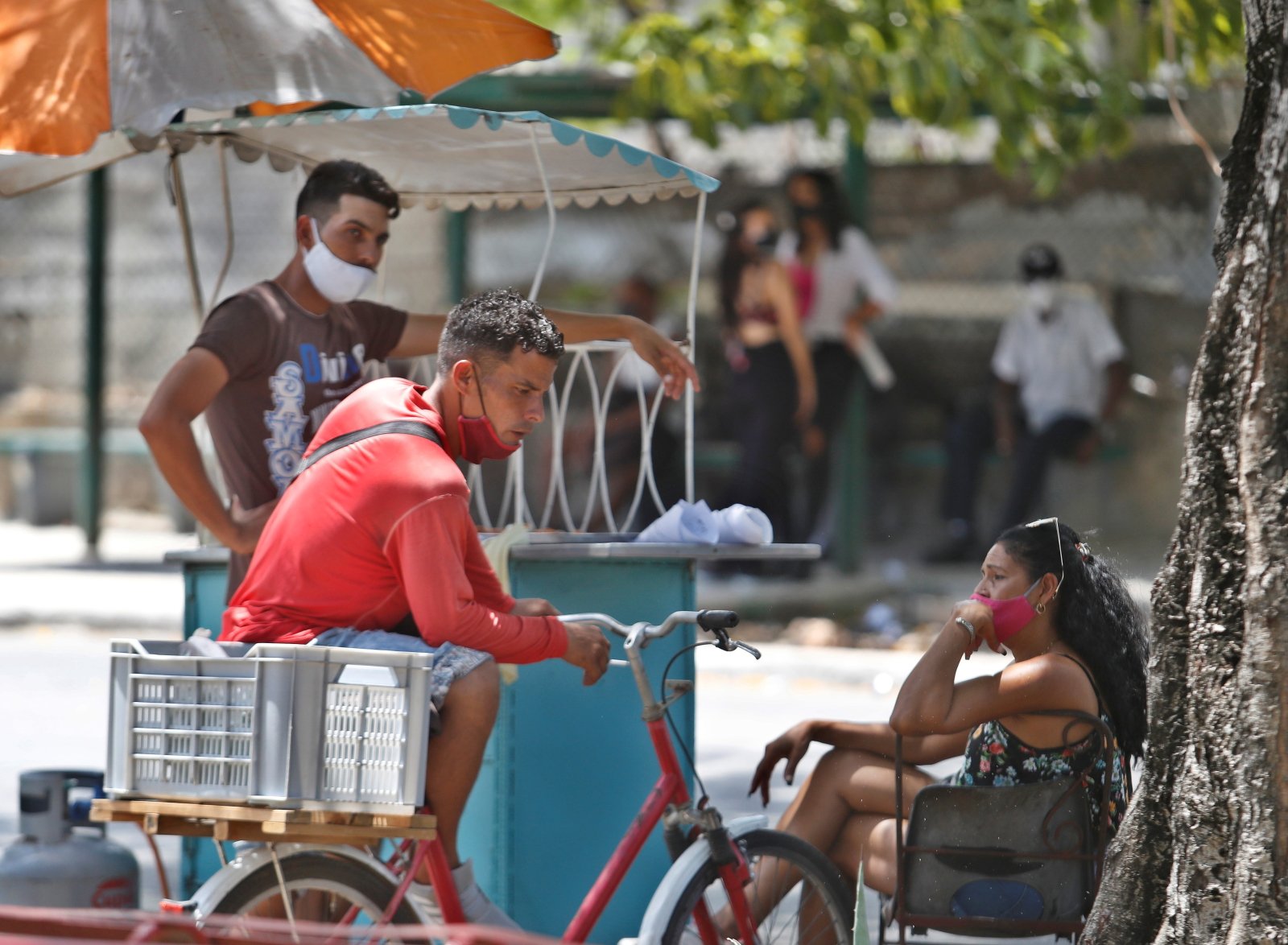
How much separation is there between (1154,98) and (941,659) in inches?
318

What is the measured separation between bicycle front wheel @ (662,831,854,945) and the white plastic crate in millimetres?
817

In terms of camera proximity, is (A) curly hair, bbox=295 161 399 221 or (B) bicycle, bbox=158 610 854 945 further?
(A) curly hair, bbox=295 161 399 221

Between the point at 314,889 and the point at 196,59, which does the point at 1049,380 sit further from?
the point at 314,889

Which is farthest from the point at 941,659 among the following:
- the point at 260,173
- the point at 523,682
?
the point at 260,173

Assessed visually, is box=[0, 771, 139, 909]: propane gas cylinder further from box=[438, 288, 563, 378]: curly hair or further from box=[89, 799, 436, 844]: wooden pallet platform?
box=[438, 288, 563, 378]: curly hair

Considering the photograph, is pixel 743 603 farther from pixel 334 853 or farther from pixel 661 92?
pixel 334 853

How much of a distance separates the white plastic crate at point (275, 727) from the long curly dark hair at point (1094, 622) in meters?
1.39

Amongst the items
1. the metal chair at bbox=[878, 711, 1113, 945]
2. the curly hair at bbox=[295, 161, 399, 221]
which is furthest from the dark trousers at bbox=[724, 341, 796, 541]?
the metal chair at bbox=[878, 711, 1113, 945]

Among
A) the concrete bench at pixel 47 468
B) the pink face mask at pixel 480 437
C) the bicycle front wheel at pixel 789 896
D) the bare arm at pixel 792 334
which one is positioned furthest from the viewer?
the concrete bench at pixel 47 468

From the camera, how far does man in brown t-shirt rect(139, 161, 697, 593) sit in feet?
14.8

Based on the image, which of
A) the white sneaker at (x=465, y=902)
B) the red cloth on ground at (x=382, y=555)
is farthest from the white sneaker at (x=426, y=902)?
the red cloth on ground at (x=382, y=555)

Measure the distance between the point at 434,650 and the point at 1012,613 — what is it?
1228 millimetres

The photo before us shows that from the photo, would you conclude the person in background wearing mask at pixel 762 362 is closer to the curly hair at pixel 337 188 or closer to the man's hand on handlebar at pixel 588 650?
the curly hair at pixel 337 188

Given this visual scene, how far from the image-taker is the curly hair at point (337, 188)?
469 cm
